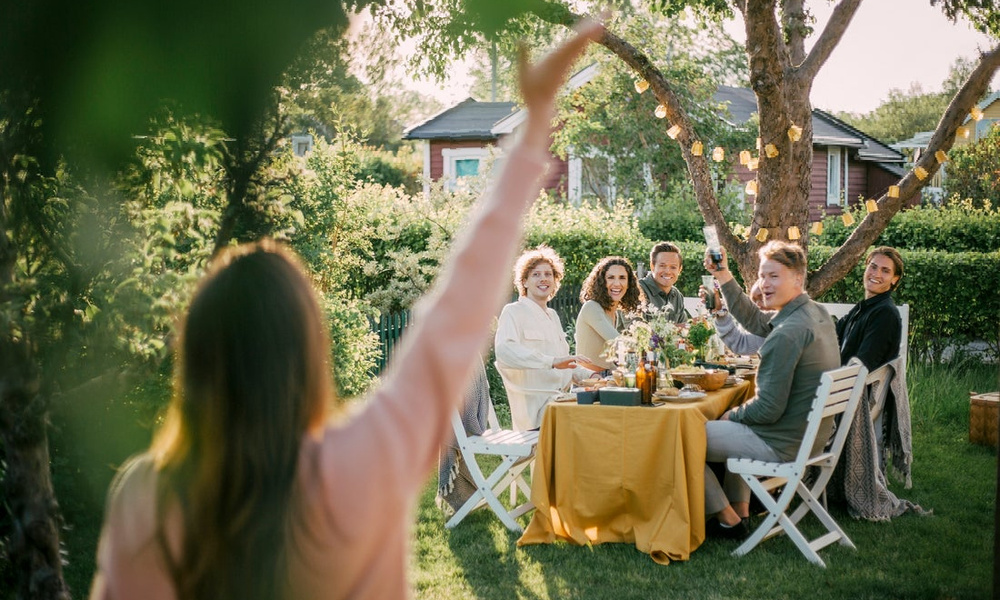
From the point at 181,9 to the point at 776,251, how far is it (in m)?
4.69

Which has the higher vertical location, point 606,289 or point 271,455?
point 271,455

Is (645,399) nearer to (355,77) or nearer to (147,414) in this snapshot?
(147,414)

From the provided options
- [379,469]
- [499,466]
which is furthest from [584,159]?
[379,469]

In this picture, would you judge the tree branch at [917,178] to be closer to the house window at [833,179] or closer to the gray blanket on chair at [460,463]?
the gray blanket on chair at [460,463]

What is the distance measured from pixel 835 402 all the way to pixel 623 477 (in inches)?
47.7

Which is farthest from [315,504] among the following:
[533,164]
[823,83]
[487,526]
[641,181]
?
[641,181]

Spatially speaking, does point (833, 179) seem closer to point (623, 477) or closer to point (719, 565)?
point (623, 477)

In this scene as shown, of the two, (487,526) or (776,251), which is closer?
(776,251)

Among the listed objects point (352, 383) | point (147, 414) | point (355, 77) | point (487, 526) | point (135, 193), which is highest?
point (355, 77)

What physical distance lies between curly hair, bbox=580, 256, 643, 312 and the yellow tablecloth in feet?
5.04

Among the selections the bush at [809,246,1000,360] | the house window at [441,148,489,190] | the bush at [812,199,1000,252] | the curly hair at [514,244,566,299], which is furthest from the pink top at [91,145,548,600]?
the house window at [441,148,489,190]

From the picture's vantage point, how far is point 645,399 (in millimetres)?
5395

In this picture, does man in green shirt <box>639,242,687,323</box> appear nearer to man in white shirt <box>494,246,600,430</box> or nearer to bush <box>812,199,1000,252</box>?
man in white shirt <box>494,246,600,430</box>

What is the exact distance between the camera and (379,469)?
1121 mm
